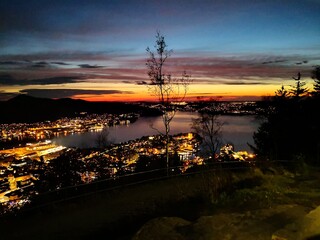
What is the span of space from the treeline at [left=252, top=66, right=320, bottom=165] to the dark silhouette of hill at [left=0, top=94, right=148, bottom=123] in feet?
138

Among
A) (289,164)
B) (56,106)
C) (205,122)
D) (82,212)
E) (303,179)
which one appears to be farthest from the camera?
(56,106)

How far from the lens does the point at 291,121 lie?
23.4 metres

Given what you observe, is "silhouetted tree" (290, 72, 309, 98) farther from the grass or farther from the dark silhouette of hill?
the dark silhouette of hill

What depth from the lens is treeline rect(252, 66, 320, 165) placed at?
69.5ft

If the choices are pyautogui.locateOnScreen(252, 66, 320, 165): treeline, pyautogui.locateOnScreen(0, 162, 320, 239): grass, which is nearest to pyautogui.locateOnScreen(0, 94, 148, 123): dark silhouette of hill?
pyautogui.locateOnScreen(252, 66, 320, 165): treeline

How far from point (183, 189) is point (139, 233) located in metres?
5.12

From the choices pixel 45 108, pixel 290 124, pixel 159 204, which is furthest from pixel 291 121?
pixel 45 108

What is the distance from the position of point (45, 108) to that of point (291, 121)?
164 feet

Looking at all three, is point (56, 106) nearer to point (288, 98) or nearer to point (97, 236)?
point (288, 98)

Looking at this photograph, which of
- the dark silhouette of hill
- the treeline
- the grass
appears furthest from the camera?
the dark silhouette of hill

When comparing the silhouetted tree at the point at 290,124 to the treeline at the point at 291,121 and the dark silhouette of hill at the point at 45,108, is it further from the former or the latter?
the dark silhouette of hill at the point at 45,108

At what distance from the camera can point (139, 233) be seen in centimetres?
634

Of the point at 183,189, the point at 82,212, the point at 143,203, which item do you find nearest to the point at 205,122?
the point at 183,189

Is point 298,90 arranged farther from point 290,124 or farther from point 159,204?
point 159,204
